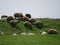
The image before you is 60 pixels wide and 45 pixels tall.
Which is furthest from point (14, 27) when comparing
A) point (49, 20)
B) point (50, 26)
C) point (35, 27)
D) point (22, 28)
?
point (49, 20)

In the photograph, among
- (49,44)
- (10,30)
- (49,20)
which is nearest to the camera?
(49,44)

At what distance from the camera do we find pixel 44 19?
5528 centimetres

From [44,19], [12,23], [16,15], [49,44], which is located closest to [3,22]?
[12,23]

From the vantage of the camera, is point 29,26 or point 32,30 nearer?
point 32,30

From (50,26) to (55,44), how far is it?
2941 centimetres

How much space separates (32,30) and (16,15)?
1375 cm

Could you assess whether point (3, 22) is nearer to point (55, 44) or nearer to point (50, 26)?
point (50, 26)

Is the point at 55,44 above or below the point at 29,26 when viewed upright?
above

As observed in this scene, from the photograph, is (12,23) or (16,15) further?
(16,15)

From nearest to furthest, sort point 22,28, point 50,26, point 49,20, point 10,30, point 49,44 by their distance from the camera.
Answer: point 49,44
point 10,30
point 22,28
point 50,26
point 49,20

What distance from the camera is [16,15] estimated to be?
183 feet

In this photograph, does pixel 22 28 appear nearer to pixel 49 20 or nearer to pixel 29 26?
pixel 29 26

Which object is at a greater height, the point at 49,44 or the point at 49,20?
the point at 49,44

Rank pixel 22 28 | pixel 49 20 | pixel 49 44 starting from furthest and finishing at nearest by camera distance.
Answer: pixel 49 20, pixel 22 28, pixel 49 44
